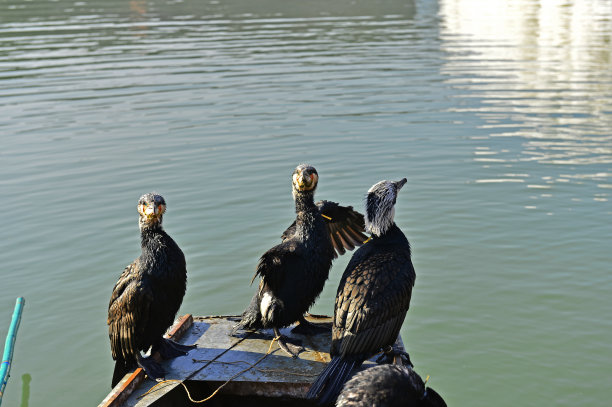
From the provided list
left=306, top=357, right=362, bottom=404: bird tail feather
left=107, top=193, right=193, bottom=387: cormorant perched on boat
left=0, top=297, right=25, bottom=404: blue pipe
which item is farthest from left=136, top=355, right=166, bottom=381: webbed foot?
left=0, top=297, right=25, bottom=404: blue pipe

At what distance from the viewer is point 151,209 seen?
623 cm

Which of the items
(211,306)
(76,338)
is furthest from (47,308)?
(211,306)

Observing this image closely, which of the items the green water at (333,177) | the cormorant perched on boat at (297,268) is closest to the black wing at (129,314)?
the cormorant perched on boat at (297,268)

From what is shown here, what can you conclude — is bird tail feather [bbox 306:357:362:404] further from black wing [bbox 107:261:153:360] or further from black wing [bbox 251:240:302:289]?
black wing [bbox 107:261:153:360]

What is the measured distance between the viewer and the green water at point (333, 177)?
8.09m

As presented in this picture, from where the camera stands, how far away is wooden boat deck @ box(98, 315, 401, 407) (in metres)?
5.94

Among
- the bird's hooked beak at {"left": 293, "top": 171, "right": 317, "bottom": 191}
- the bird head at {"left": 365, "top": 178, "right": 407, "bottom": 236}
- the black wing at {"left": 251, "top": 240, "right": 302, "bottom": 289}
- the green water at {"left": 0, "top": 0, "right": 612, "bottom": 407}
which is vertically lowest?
the green water at {"left": 0, "top": 0, "right": 612, "bottom": 407}

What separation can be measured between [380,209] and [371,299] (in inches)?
32.4

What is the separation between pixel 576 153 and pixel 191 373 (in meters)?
A: 9.86

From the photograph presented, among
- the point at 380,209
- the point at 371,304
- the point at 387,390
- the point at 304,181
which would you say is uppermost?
the point at 304,181

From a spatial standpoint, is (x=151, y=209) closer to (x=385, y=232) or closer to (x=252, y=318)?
(x=252, y=318)

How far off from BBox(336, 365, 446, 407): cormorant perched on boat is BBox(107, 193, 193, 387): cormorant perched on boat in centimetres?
178

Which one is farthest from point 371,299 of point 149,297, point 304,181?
point 149,297

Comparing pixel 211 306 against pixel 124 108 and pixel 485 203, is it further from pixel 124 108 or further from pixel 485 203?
pixel 124 108
